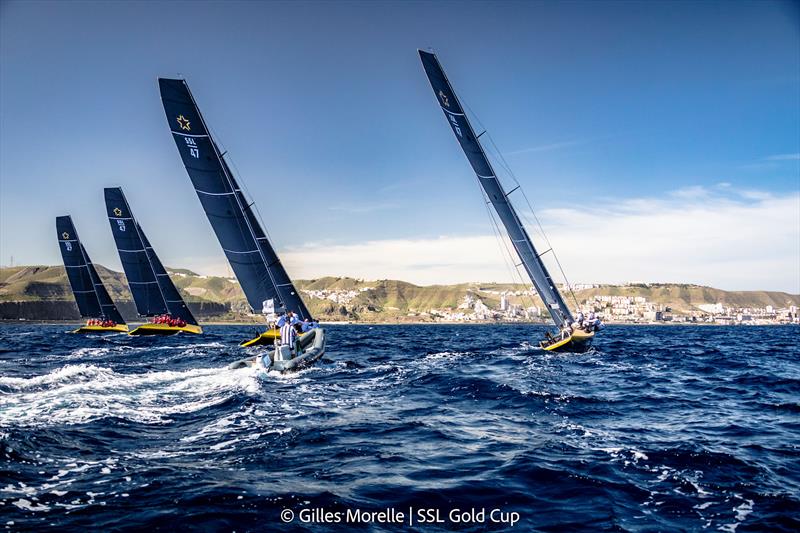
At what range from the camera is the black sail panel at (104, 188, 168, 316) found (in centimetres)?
5769

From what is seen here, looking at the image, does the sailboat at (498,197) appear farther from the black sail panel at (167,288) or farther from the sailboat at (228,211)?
the black sail panel at (167,288)

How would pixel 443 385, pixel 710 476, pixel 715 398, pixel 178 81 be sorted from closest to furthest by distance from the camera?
1. pixel 710 476
2. pixel 715 398
3. pixel 443 385
4. pixel 178 81

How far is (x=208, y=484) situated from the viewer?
8.34 meters

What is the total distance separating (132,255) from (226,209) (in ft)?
94.1

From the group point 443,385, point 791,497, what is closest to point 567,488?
point 791,497

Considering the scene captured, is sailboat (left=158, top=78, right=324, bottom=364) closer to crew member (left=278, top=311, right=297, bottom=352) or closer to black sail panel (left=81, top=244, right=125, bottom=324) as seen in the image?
crew member (left=278, top=311, right=297, bottom=352)

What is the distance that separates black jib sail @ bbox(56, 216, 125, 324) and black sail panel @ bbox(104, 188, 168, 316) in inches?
425

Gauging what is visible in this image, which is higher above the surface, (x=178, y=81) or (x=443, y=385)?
(x=178, y=81)

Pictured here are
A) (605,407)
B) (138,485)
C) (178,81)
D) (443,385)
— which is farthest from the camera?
(178,81)

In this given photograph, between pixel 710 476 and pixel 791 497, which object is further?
pixel 710 476

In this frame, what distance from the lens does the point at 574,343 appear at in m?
32.5

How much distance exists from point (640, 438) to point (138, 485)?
10478 millimetres

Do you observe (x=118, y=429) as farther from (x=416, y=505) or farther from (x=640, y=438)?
(x=640, y=438)

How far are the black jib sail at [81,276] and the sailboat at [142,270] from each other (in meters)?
11.0
